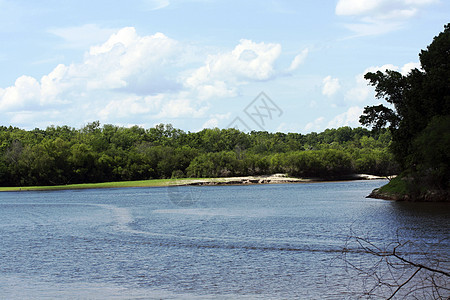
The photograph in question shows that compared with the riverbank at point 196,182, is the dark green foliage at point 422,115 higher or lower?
higher

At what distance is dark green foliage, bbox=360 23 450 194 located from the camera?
50.2m

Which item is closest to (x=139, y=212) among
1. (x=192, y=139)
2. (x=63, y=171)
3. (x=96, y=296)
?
(x=96, y=296)

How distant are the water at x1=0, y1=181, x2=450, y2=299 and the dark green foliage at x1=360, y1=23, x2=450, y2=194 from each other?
5.50 m

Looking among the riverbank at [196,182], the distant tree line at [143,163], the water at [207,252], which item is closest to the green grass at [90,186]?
the riverbank at [196,182]

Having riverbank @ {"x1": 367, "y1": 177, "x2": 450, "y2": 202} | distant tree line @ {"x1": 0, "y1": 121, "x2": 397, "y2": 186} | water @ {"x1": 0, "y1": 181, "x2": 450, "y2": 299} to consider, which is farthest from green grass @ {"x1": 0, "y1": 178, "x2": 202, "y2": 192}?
water @ {"x1": 0, "y1": 181, "x2": 450, "y2": 299}

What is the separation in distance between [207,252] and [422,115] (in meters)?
36.9

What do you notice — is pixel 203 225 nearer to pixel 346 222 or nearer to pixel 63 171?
pixel 346 222

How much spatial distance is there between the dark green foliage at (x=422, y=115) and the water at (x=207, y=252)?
5.50m

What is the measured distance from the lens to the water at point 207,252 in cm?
1944

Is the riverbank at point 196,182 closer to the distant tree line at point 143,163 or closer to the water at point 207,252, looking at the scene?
the distant tree line at point 143,163

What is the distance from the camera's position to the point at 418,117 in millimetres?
55156

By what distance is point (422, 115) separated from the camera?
55469 mm

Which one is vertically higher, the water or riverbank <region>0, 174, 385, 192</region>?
riverbank <region>0, 174, 385, 192</region>

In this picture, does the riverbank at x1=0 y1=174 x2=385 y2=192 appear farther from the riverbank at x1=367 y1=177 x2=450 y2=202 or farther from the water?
the water
